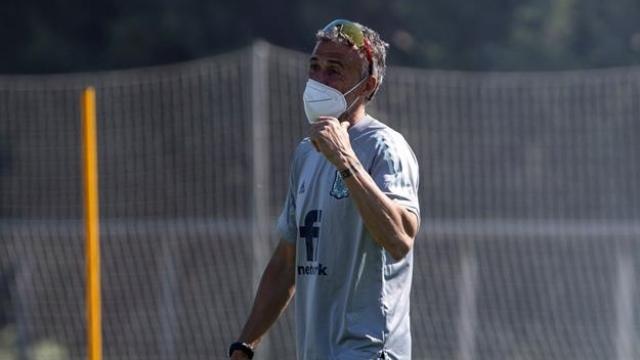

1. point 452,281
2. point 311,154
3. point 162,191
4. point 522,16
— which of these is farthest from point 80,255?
point 522,16

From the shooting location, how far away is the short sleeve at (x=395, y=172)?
422 centimetres

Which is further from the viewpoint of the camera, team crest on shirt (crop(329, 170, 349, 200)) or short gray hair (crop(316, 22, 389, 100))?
short gray hair (crop(316, 22, 389, 100))

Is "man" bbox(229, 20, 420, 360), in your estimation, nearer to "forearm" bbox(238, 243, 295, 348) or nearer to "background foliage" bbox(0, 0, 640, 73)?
"forearm" bbox(238, 243, 295, 348)

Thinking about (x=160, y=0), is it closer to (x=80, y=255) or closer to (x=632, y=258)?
(x=80, y=255)

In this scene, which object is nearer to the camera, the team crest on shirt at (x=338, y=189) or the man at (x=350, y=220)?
the man at (x=350, y=220)

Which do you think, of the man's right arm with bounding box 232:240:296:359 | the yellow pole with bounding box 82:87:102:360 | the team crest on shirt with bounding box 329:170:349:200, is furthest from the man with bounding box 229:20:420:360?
the yellow pole with bounding box 82:87:102:360

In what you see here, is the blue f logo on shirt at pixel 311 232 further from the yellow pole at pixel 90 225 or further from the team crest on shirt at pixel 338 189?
the yellow pole at pixel 90 225

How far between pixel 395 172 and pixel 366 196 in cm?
28

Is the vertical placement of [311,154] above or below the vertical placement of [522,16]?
below

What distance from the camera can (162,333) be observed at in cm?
907

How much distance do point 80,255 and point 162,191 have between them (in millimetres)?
682

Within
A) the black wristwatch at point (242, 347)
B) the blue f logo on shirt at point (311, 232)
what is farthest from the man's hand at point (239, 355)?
the blue f logo on shirt at point (311, 232)

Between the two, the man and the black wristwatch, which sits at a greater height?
the man

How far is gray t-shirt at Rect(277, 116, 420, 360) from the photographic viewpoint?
14.0 feet
